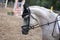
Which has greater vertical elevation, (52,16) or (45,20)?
(52,16)

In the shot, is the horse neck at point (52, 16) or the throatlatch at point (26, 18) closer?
the throatlatch at point (26, 18)

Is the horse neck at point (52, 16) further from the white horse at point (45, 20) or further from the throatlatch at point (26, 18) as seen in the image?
the throatlatch at point (26, 18)

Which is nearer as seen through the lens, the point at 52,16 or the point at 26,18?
the point at 26,18

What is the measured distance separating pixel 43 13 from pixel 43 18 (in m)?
0.15

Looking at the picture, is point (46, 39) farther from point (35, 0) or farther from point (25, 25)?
point (35, 0)

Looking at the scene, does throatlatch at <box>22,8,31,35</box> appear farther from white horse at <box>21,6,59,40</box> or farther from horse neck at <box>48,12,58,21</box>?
horse neck at <box>48,12,58,21</box>

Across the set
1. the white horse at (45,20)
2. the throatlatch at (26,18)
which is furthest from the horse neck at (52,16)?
the throatlatch at (26,18)

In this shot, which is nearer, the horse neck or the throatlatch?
the throatlatch

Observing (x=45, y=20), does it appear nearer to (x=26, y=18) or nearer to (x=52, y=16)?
(x=52, y=16)

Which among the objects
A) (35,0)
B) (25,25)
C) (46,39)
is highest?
(25,25)

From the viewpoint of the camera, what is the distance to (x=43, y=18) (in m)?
6.30

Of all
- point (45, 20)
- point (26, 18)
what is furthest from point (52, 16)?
point (26, 18)

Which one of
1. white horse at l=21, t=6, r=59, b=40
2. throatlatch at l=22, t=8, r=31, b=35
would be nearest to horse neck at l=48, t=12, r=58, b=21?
white horse at l=21, t=6, r=59, b=40

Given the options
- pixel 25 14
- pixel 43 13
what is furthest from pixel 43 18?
pixel 25 14
